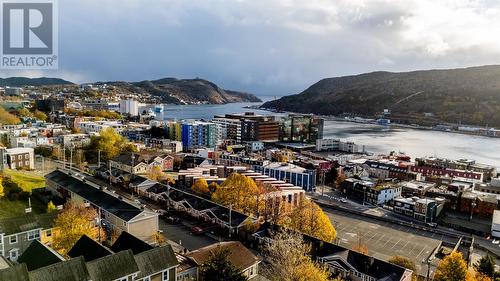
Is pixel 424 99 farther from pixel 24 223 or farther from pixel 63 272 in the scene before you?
pixel 63 272

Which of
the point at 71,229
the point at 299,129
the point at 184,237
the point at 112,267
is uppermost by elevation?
the point at 299,129

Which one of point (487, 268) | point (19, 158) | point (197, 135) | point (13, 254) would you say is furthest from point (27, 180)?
point (197, 135)

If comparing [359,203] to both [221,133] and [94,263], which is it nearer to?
[94,263]

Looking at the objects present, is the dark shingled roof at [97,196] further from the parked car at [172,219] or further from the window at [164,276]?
the window at [164,276]

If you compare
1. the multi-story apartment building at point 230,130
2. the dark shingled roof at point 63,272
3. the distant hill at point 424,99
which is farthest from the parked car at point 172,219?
the distant hill at point 424,99

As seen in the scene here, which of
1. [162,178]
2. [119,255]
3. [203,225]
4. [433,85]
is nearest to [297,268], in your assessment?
[119,255]

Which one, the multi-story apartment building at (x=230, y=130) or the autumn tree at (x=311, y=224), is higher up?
the multi-story apartment building at (x=230, y=130)
